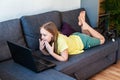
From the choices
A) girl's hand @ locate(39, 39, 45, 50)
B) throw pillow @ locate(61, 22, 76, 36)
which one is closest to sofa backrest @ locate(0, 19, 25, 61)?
girl's hand @ locate(39, 39, 45, 50)

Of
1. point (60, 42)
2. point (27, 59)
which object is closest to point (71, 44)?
point (60, 42)

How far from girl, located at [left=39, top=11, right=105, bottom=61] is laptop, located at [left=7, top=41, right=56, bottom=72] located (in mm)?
178

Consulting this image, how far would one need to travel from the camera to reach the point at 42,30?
7.86ft

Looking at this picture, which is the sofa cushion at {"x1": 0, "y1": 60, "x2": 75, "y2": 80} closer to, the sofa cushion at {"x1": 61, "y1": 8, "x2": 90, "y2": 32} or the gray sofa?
the gray sofa

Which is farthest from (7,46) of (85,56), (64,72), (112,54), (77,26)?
(112,54)

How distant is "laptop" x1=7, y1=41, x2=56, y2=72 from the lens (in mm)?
2088

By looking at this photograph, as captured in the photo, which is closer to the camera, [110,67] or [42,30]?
[42,30]

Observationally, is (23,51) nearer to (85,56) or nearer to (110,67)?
(85,56)

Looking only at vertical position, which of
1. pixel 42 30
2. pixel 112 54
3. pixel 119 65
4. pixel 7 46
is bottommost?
pixel 119 65

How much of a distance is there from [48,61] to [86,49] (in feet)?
2.27

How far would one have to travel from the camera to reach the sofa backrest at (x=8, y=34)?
8.06ft

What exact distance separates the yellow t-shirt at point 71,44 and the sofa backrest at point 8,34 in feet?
1.65

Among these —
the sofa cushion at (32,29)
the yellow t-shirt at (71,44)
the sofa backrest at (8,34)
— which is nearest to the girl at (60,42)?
the yellow t-shirt at (71,44)

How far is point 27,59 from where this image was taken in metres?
2.15
